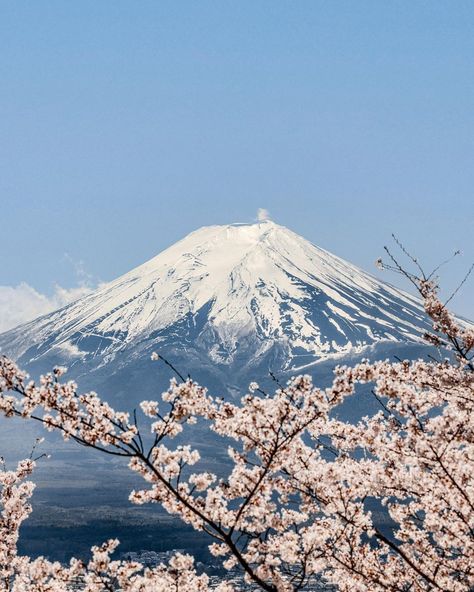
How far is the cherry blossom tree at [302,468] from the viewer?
436cm

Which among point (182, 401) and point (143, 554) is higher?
point (143, 554)

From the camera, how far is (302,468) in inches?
251

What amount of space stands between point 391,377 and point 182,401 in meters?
2.96

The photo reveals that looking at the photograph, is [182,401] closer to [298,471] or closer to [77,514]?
[298,471]

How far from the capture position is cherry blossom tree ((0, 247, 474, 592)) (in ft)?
14.3

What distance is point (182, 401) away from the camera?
4344mm

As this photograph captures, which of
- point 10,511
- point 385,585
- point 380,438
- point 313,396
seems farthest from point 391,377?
point 10,511

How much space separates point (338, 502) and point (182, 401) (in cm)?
263

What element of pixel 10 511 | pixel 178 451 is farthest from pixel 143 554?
pixel 178 451

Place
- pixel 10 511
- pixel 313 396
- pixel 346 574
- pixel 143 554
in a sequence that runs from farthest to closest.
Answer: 1. pixel 143 554
2. pixel 10 511
3. pixel 346 574
4. pixel 313 396

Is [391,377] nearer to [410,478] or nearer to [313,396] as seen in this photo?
[410,478]

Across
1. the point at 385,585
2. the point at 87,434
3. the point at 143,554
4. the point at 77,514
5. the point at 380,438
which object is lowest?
the point at 385,585

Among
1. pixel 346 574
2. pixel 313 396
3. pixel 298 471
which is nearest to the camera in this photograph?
pixel 313 396

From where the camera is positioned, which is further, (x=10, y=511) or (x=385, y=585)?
(x=10, y=511)
